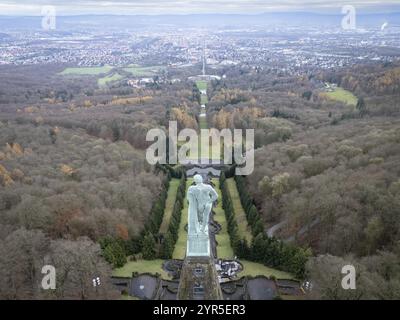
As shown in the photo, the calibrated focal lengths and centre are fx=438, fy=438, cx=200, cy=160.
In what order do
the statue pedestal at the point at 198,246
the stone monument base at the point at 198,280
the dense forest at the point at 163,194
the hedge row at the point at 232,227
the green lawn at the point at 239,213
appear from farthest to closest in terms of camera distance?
the green lawn at the point at 239,213 < the hedge row at the point at 232,227 < the dense forest at the point at 163,194 < the stone monument base at the point at 198,280 < the statue pedestal at the point at 198,246

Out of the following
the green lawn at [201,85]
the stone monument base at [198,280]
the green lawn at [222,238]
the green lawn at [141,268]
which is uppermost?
the green lawn at [201,85]

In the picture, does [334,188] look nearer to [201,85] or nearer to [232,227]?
[232,227]

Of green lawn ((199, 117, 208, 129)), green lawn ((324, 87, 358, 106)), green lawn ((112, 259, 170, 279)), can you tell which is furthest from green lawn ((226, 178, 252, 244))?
green lawn ((324, 87, 358, 106))

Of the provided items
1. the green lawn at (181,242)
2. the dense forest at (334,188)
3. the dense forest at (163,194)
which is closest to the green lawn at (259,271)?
the dense forest at (163,194)

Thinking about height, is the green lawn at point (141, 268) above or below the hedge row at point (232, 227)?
below

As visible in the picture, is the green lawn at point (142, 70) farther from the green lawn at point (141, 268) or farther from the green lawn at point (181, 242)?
the green lawn at point (141, 268)

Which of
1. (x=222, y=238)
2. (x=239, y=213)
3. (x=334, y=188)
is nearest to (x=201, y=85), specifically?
(x=239, y=213)
